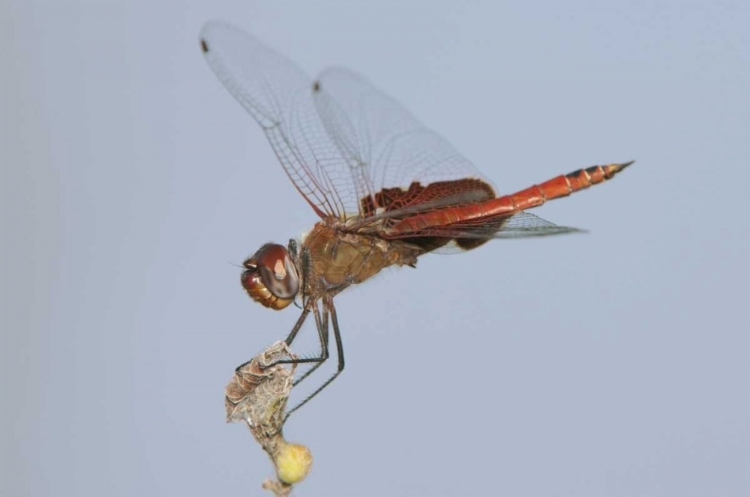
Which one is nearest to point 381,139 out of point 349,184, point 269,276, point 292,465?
point 349,184

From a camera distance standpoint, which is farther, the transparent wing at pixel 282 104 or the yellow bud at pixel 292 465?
the transparent wing at pixel 282 104

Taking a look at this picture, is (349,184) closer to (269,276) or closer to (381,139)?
(381,139)

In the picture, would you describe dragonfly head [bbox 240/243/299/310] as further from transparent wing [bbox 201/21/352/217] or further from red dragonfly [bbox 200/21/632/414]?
transparent wing [bbox 201/21/352/217]

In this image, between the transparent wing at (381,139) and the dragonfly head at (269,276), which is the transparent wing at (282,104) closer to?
the transparent wing at (381,139)

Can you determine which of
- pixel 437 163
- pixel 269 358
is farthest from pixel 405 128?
pixel 269 358

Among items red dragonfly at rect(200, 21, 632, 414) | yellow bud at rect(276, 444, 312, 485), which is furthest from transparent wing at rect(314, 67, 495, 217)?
yellow bud at rect(276, 444, 312, 485)

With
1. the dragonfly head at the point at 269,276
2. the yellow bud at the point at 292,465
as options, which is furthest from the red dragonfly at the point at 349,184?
the yellow bud at the point at 292,465
